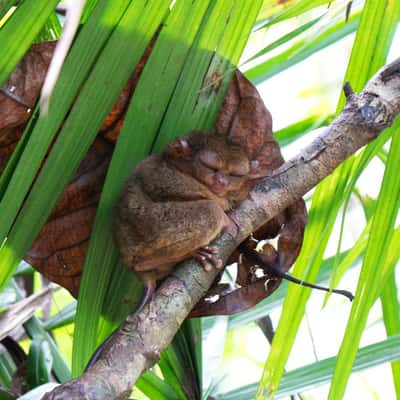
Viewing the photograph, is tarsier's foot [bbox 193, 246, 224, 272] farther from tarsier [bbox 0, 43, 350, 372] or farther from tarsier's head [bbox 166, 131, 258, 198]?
tarsier's head [bbox 166, 131, 258, 198]

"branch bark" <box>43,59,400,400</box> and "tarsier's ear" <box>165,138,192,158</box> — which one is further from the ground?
"tarsier's ear" <box>165,138,192,158</box>

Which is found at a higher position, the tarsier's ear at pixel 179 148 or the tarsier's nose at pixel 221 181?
the tarsier's ear at pixel 179 148

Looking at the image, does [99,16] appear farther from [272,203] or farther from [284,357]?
[284,357]

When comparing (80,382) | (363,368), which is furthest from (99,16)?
(363,368)

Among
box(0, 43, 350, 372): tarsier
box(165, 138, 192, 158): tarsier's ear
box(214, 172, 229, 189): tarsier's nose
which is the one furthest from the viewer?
box(214, 172, 229, 189): tarsier's nose

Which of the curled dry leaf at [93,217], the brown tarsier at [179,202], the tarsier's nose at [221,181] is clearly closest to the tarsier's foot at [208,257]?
the brown tarsier at [179,202]

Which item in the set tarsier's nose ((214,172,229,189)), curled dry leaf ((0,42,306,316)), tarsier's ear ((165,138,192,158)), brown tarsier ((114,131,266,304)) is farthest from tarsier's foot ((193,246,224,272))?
tarsier's nose ((214,172,229,189))

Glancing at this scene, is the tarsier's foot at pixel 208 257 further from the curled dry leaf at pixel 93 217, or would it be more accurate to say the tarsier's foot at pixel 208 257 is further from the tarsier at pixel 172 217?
the curled dry leaf at pixel 93 217

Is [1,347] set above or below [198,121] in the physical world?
below
